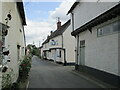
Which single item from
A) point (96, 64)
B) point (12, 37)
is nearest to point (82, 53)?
point (96, 64)

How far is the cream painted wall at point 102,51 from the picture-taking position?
1281 cm

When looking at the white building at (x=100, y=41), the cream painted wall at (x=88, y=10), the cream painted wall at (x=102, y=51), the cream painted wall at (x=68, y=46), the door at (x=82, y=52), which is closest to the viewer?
the white building at (x=100, y=41)

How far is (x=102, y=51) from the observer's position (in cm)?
1501

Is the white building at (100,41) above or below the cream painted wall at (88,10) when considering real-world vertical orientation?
below

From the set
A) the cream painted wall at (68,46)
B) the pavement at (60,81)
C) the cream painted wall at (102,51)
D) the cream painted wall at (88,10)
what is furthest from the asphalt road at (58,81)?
the cream painted wall at (68,46)

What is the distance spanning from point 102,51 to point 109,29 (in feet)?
6.05

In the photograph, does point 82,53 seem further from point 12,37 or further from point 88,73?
point 12,37

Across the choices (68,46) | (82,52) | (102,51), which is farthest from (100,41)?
(68,46)

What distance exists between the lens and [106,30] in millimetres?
14297

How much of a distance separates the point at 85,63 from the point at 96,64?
12.6 feet

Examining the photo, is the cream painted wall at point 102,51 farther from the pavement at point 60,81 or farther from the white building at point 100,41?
the pavement at point 60,81

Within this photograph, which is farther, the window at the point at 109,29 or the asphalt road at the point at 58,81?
the asphalt road at the point at 58,81

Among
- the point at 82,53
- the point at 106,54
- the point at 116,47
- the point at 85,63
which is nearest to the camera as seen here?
the point at 116,47

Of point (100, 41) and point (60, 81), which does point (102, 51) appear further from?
point (60, 81)
